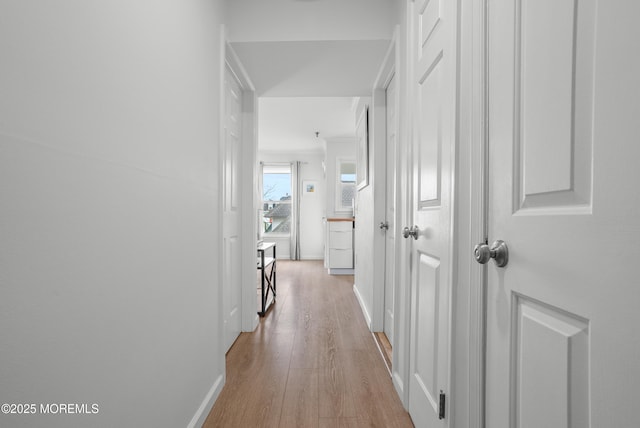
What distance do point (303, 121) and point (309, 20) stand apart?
9.69 ft

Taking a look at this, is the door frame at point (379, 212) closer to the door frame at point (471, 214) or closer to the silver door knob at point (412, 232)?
the silver door knob at point (412, 232)

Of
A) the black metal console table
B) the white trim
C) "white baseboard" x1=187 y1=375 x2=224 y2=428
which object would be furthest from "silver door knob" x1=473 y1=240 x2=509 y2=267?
the black metal console table

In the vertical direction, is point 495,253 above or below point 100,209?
below

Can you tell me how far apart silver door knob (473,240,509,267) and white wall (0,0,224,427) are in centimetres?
99

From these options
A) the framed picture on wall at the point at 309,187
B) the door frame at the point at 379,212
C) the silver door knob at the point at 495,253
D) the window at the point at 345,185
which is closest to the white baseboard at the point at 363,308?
the door frame at the point at 379,212

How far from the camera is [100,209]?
84cm

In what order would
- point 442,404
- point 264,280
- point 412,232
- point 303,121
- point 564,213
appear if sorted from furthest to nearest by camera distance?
point 303,121
point 264,280
point 412,232
point 442,404
point 564,213

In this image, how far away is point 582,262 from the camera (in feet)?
1.90

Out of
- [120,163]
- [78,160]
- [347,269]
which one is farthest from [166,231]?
[347,269]

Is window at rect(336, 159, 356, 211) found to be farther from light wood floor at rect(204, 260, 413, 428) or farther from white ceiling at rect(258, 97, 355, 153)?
light wood floor at rect(204, 260, 413, 428)

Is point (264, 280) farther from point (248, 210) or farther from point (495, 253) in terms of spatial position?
point (495, 253)

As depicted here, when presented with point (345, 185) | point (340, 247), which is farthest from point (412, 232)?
point (345, 185)

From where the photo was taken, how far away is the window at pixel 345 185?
6188 millimetres

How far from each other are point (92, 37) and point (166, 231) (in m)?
0.65
